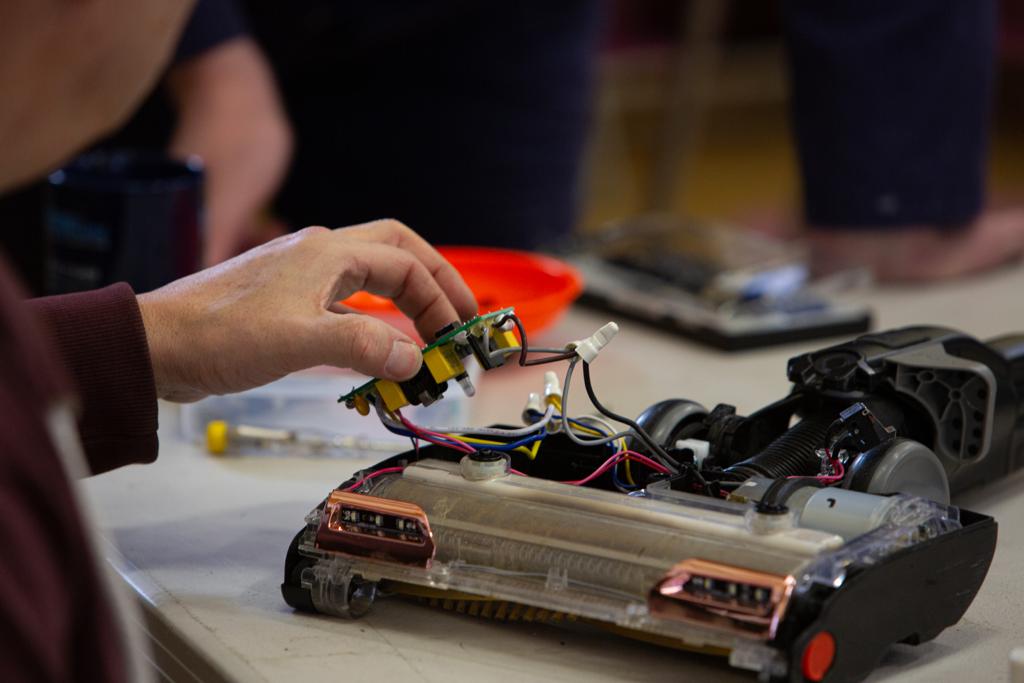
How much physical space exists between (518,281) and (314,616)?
22.4 inches

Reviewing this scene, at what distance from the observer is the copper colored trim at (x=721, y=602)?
617mm

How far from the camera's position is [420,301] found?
893mm

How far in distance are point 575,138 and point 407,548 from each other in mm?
1237

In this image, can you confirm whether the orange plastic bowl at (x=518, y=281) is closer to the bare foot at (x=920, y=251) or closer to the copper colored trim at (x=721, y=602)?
the bare foot at (x=920, y=251)

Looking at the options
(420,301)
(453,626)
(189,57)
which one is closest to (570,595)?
(453,626)

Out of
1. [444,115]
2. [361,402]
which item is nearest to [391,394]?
[361,402]

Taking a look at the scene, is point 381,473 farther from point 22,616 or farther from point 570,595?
point 22,616

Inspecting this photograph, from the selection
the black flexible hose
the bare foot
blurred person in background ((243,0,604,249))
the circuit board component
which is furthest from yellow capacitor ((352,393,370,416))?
blurred person in background ((243,0,604,249))

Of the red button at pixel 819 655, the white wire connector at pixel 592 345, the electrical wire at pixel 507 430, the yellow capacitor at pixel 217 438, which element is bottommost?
the yellow capacitor at pixel 217 438

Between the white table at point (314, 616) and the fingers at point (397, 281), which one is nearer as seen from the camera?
the white table at point (314, 616)

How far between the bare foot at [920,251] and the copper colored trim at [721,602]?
0.87 m

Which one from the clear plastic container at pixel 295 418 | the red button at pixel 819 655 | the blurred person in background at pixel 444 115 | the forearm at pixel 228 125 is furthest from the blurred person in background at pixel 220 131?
the red button at pixel 819 655

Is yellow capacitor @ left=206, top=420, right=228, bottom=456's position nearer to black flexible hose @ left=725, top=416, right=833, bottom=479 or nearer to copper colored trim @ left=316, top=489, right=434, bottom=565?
copper colored trim @ left=316, top=489, right=434, bottom=565

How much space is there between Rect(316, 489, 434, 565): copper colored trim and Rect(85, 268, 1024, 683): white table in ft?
0.14
